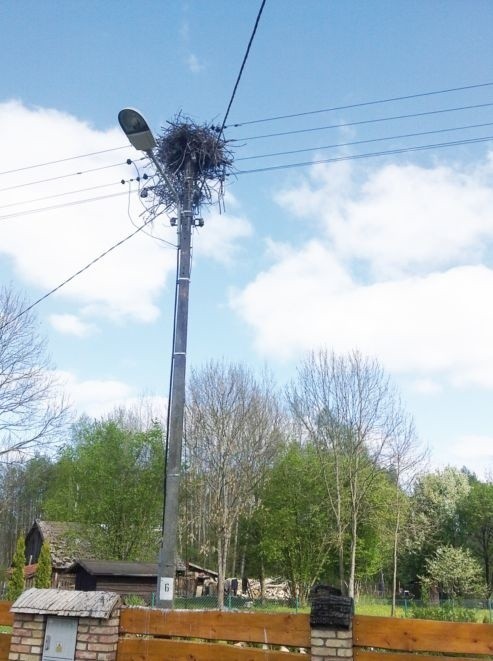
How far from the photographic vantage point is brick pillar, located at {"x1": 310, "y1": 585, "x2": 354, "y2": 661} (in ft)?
17.8

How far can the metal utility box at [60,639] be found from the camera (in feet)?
20.4

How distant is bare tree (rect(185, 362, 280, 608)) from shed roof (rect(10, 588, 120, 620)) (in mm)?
27095

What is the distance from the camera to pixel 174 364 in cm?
835

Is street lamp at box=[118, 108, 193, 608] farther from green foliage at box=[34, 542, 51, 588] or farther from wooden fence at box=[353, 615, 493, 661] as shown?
green foliage at box=[34, 542, 51, 588]

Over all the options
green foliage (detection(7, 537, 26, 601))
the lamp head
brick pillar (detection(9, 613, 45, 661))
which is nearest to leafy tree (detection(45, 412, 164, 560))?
green foliage (detection(7, 537, 26, 601))

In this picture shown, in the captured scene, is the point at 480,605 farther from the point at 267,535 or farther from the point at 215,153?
the point at 215,153

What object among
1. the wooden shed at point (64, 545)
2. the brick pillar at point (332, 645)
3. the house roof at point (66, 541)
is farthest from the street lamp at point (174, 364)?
the house roof at point (66, 541)

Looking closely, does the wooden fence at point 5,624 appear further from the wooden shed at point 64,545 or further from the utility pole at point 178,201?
the wooden shed at point 64,545

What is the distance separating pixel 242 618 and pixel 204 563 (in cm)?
3922

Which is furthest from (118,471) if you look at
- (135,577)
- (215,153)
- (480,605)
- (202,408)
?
(215,153)

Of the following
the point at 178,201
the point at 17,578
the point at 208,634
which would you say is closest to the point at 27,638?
the point at 208,634

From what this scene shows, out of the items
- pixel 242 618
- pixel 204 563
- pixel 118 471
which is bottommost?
pixel 204 563

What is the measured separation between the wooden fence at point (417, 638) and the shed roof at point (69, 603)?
8.20ft

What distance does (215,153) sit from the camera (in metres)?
9.97
